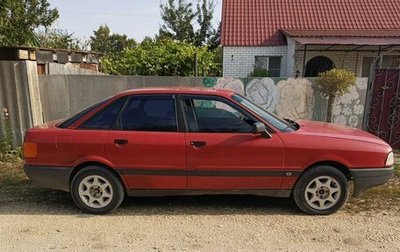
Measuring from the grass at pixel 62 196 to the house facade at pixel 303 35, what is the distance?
10.0m

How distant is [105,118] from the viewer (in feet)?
15.4

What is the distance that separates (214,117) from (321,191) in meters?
1.57

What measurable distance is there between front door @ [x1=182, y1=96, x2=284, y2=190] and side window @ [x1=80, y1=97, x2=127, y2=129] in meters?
0.85

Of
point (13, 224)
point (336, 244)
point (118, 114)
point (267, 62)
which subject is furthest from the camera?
point (267, 62)

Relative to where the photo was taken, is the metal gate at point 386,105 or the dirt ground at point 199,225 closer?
the dirt ground at point 199,225

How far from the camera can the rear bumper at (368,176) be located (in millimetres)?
4508

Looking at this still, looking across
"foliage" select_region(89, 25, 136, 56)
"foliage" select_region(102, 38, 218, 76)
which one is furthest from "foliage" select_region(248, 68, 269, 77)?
"foliage" select_region(89, 25, 136, 56)

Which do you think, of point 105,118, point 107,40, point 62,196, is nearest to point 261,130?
point 105,118

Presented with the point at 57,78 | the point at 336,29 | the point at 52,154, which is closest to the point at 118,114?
the point at 52,154

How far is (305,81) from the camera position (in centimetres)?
853

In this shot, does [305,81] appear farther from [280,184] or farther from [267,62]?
[267,62]

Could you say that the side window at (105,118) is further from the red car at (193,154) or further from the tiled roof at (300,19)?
the tiled roof at (300,19)

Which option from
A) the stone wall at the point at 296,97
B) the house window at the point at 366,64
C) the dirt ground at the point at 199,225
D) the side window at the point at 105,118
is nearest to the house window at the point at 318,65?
the house window at the point at 366,64

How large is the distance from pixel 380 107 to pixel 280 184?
477 centimetres
